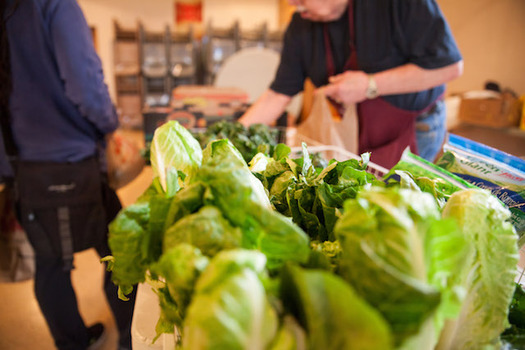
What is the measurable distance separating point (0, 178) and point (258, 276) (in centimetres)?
165

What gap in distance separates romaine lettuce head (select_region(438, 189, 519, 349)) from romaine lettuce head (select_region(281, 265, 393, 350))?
0.23 meters

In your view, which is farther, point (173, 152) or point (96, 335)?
point (96, 335)

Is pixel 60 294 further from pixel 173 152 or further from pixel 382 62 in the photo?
pixel 382 62

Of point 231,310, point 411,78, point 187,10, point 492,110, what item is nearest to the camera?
point 231,310

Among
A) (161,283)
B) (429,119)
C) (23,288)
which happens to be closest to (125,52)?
(23,288)

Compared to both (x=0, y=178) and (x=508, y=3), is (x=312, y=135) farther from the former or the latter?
(x=508, y=3)

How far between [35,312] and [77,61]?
1.50 metres

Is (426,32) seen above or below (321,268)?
above

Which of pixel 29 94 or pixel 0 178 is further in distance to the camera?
pixel 0 178

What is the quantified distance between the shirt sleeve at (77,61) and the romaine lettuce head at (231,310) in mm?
1319

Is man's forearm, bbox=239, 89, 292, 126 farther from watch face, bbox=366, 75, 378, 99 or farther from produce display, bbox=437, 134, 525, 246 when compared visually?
produce display, bbox=437, 134, 525, 246

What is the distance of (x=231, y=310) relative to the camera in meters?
0.38

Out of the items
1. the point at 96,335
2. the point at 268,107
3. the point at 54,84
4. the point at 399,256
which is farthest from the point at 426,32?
the point at 96,335

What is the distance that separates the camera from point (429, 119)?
64.7 inches
